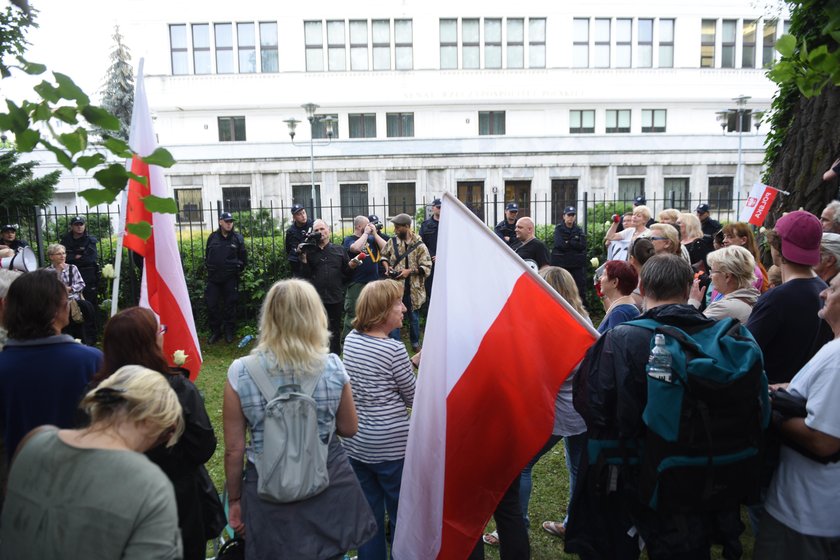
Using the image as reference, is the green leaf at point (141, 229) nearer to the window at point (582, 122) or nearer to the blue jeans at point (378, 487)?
the blue jeans at point (378, 487)

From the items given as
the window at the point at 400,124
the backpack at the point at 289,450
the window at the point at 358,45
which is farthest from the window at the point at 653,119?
the backpack at the point at 289,450

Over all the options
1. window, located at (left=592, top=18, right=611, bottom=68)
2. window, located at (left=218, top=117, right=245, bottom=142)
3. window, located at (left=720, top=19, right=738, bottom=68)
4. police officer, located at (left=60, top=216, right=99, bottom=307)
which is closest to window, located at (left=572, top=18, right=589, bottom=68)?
window, located at (left=592, top=18, right=611, bottom=68)

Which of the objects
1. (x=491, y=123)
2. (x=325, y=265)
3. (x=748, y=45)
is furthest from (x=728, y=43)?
(x=325, y=265)

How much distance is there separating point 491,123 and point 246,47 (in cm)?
1394

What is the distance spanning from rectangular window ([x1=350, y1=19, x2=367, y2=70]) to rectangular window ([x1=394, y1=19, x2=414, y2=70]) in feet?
5.54

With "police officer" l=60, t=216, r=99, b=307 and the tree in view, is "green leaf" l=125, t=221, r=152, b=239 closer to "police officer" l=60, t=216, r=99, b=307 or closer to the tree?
"police officer" l=60, t=216, r=99, b=307

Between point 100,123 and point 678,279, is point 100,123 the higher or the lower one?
the higher one

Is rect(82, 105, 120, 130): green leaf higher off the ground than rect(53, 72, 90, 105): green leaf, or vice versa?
rect(53, 72, 90, 105): green leaf

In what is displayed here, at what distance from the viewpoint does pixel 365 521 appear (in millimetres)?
2570

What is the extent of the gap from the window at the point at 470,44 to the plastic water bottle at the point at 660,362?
32200 mm

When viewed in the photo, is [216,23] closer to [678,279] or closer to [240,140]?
[240,140]

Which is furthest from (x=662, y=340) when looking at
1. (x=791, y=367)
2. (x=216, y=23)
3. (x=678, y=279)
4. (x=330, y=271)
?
(x=216, y=23)

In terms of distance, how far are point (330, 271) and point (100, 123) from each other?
6.00m

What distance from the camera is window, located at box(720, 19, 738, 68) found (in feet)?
108
